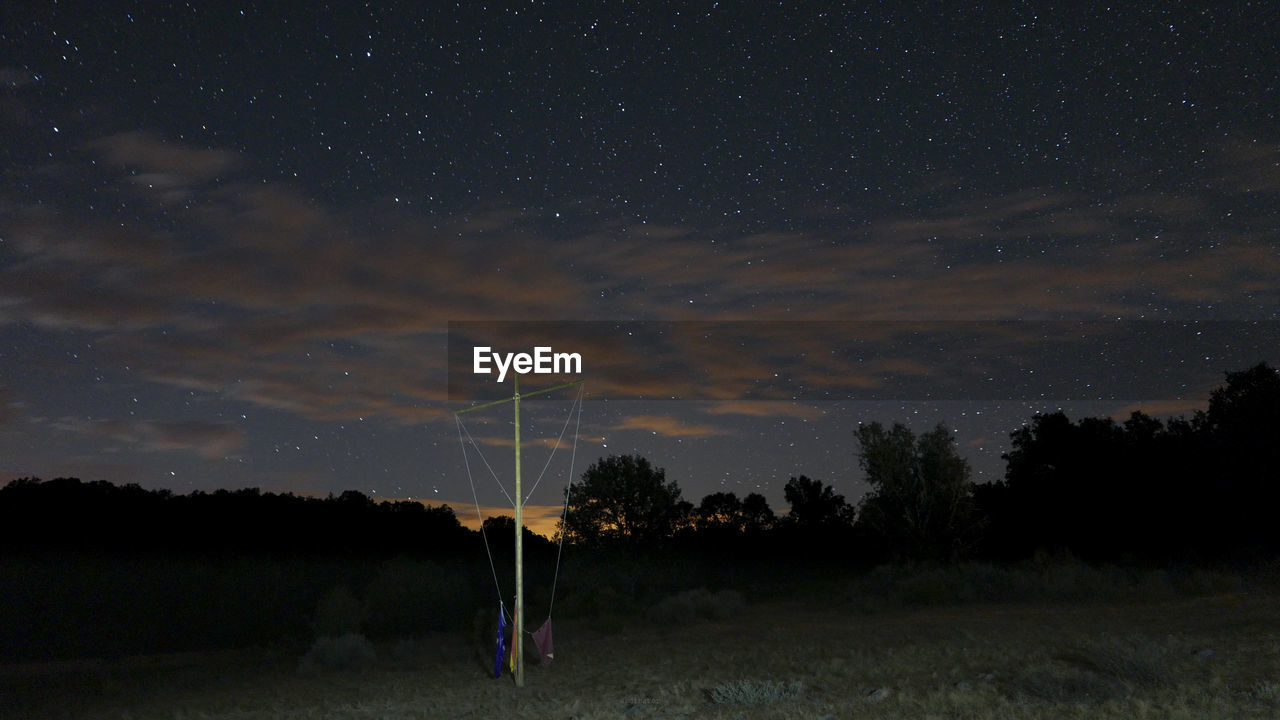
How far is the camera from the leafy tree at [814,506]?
246ft

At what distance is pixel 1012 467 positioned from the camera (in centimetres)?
5747

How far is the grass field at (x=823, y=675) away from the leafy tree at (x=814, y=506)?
44533mm

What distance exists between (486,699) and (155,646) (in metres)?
42.7

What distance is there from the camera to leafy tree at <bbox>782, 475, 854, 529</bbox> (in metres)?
75.0

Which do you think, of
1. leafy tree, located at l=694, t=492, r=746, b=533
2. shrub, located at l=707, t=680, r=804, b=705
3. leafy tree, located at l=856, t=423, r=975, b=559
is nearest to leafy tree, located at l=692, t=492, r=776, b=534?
leafy tree, located at l=694, t=492, r=746, b=533

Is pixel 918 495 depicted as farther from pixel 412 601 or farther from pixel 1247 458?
pixel 412 601

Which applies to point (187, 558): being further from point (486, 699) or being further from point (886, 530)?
point (486, 699)

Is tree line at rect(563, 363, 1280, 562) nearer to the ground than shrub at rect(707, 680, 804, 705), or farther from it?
farther from it

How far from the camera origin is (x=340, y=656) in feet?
91.2

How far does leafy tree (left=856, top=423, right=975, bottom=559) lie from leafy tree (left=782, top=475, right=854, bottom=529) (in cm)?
2983

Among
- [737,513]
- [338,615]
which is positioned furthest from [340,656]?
[737,513]

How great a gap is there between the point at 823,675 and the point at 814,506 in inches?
2372

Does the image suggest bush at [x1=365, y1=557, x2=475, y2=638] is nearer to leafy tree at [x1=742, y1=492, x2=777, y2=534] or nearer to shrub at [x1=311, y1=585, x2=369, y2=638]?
shrub at [x1=311, y1=585, x2=369, y2=638]

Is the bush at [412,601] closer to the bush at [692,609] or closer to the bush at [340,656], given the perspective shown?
the bush at [692,609]
